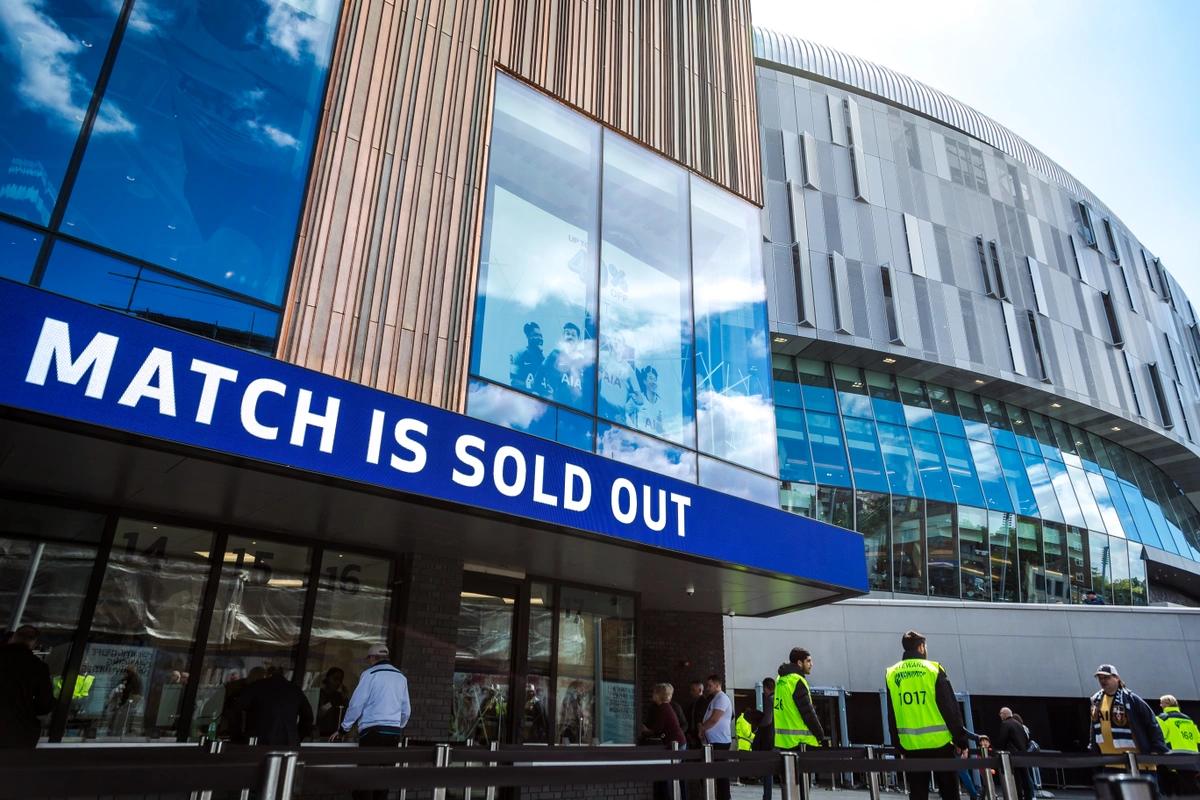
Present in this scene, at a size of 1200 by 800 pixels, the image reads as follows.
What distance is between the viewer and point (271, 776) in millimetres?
2541

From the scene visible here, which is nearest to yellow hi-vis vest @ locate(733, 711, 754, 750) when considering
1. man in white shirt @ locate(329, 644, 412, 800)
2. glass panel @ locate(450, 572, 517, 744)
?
glass panel @ locate(450, 572, 517, 744)

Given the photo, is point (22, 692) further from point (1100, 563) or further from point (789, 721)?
point (1100, 563)

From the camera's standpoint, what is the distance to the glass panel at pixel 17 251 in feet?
20.8

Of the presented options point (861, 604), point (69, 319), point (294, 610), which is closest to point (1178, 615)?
point (861, 604)

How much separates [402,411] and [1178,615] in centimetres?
2153

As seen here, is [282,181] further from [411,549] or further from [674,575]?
[674,575]

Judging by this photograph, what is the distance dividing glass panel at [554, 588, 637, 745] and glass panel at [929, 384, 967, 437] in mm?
20515

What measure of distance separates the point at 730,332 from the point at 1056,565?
2234 cm

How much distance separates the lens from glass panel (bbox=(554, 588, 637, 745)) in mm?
11289

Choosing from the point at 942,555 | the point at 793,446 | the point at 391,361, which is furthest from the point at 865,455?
the point at 391,361

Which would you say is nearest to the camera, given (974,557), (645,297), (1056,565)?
(645,297)

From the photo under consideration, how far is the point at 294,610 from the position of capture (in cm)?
888

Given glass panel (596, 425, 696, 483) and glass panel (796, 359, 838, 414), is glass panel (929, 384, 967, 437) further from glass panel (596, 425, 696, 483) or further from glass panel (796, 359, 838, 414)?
glass panel (596, 425, 696, 483)

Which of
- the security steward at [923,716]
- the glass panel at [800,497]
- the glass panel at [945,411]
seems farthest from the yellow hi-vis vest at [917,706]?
the glass panel at [945,411]
